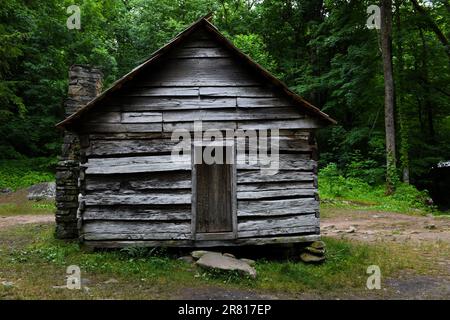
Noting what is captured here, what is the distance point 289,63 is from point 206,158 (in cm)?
2174

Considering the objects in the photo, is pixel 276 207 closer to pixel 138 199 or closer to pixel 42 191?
pixel 138 199

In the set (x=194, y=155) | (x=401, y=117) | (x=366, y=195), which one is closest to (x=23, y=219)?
(x=194, y=155)

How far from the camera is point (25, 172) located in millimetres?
23312

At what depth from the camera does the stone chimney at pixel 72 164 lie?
11078 mm

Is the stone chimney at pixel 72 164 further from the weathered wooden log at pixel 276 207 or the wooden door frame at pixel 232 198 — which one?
the weathered wooden log at pixel 276 207

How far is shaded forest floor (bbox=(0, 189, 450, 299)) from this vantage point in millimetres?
7207

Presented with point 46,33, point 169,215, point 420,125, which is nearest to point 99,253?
point 169,215

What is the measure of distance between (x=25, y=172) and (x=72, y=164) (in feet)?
45.6

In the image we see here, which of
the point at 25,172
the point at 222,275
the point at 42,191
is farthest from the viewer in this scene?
the point at 25,172

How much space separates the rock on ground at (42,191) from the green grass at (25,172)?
1.40 m

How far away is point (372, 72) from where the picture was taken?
23.4m

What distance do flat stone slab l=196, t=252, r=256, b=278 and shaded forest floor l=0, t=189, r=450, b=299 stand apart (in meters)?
0.16

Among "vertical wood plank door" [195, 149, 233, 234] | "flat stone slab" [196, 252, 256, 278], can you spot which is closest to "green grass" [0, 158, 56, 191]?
"vertical wood plank door" [195, 149, 233, 234]

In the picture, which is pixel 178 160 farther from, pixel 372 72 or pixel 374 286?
pixel 372 72
